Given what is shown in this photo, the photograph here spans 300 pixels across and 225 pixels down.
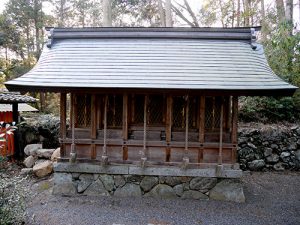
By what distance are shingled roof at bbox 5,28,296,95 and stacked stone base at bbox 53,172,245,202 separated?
2206 mm

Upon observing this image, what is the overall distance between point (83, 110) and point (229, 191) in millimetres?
4083

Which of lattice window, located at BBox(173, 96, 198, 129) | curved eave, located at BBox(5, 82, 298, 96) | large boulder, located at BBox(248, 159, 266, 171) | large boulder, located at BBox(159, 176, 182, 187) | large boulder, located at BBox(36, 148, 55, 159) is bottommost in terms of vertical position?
large boulder, located at BBox(248, 159, 266, 171)

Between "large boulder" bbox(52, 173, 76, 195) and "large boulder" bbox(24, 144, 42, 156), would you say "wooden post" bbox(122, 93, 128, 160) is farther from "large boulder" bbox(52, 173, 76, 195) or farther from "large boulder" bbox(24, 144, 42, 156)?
"large boulder" bbox(24, 144, 42, 156)

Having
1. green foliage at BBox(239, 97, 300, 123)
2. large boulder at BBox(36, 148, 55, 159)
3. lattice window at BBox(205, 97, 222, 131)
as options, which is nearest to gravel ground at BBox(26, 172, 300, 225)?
lattice window at BBox(205, 97, 222, 131)

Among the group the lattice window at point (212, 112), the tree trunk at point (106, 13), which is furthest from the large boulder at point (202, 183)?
the tree trunk at point (106, 13)

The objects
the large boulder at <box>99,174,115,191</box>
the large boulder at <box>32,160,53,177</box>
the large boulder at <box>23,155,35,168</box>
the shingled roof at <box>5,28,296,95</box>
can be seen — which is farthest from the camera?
the large boulder at <box>23,155,35,168</box>

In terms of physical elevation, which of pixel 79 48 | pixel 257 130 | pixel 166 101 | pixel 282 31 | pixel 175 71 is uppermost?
pixel 282 31

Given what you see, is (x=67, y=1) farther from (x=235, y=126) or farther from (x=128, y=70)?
(x=235, y=126)

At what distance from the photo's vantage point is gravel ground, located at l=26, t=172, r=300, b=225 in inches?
202

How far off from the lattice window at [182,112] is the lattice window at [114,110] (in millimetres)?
1355

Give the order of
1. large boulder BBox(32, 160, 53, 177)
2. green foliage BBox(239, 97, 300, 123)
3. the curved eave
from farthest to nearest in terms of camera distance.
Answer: green foliage BBox(239, 97, 300, 123) → large boulder BBox(32, 160, 53, 177) → the curved eave

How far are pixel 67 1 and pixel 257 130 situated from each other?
18.7 meters

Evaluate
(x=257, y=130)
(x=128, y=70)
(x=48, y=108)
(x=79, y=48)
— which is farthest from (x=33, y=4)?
(x=257, y=130)

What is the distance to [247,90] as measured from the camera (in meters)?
5.54
